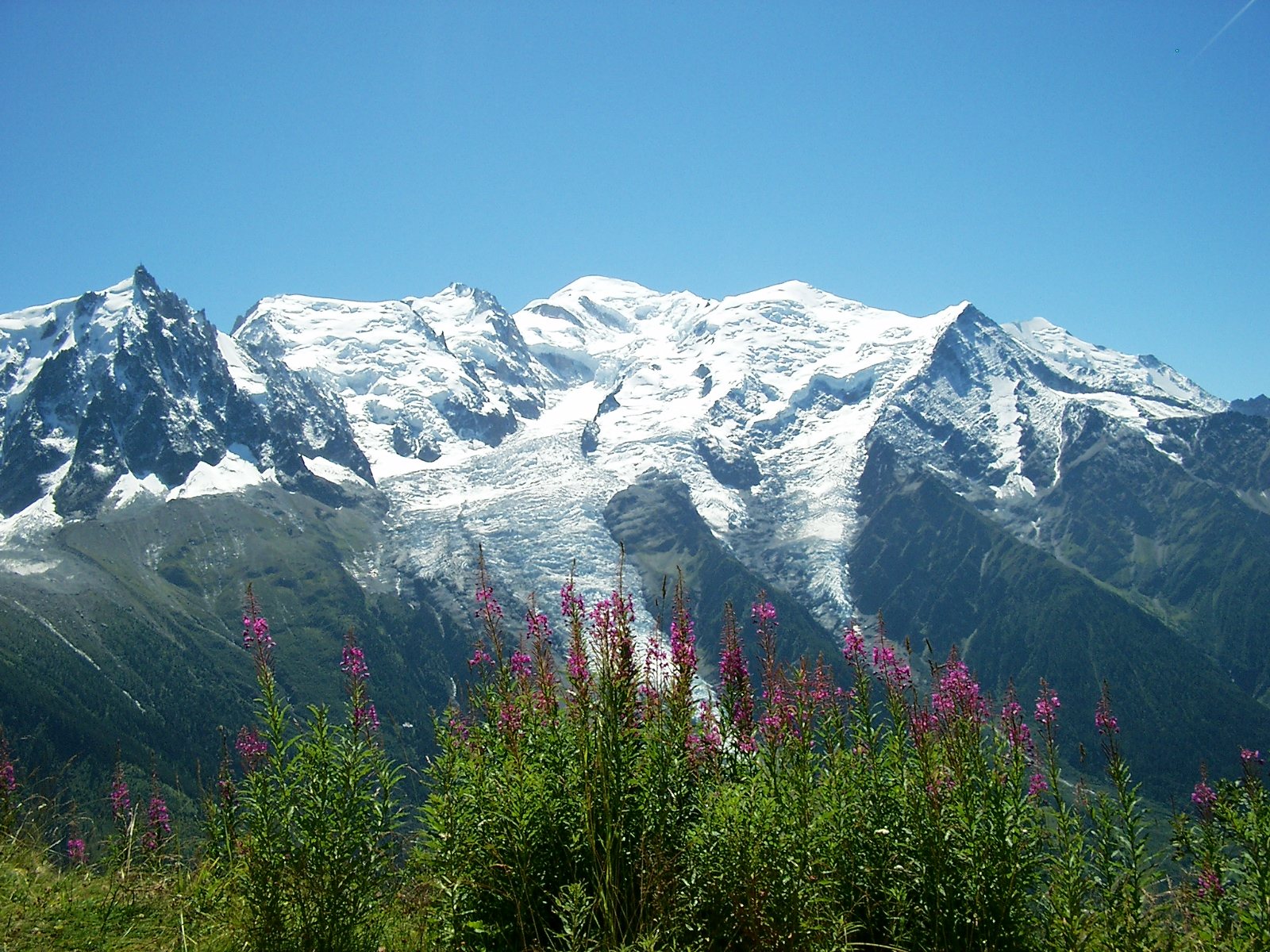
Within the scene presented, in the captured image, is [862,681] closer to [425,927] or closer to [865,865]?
[865,865]

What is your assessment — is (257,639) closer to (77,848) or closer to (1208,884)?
(77,848)

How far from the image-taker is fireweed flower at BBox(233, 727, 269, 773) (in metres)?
7.80

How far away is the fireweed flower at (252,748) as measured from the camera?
25.6 ft

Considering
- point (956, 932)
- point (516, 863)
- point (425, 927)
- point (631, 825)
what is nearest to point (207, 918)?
point (425, 927)

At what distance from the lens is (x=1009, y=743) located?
7980 mm

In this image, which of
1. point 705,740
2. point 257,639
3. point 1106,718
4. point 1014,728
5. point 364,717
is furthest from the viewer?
point 1106,718

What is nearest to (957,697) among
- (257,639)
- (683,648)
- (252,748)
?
(683,648)

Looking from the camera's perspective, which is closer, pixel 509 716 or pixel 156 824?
pixel 509 716

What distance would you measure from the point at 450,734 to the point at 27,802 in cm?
674

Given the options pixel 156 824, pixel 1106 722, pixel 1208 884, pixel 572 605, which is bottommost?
pixel 1208 884

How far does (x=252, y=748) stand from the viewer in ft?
30.9

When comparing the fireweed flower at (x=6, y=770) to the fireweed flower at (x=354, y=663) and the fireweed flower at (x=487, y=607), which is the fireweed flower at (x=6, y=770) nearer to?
the fireweed flower at (x=354, y=663)

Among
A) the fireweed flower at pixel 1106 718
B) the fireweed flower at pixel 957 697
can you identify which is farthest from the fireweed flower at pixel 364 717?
the fireweed flower at pixel 1106 718

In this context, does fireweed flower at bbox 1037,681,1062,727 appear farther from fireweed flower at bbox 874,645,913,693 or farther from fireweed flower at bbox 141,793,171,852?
fireweed flower at bbox 141,793,171,852
